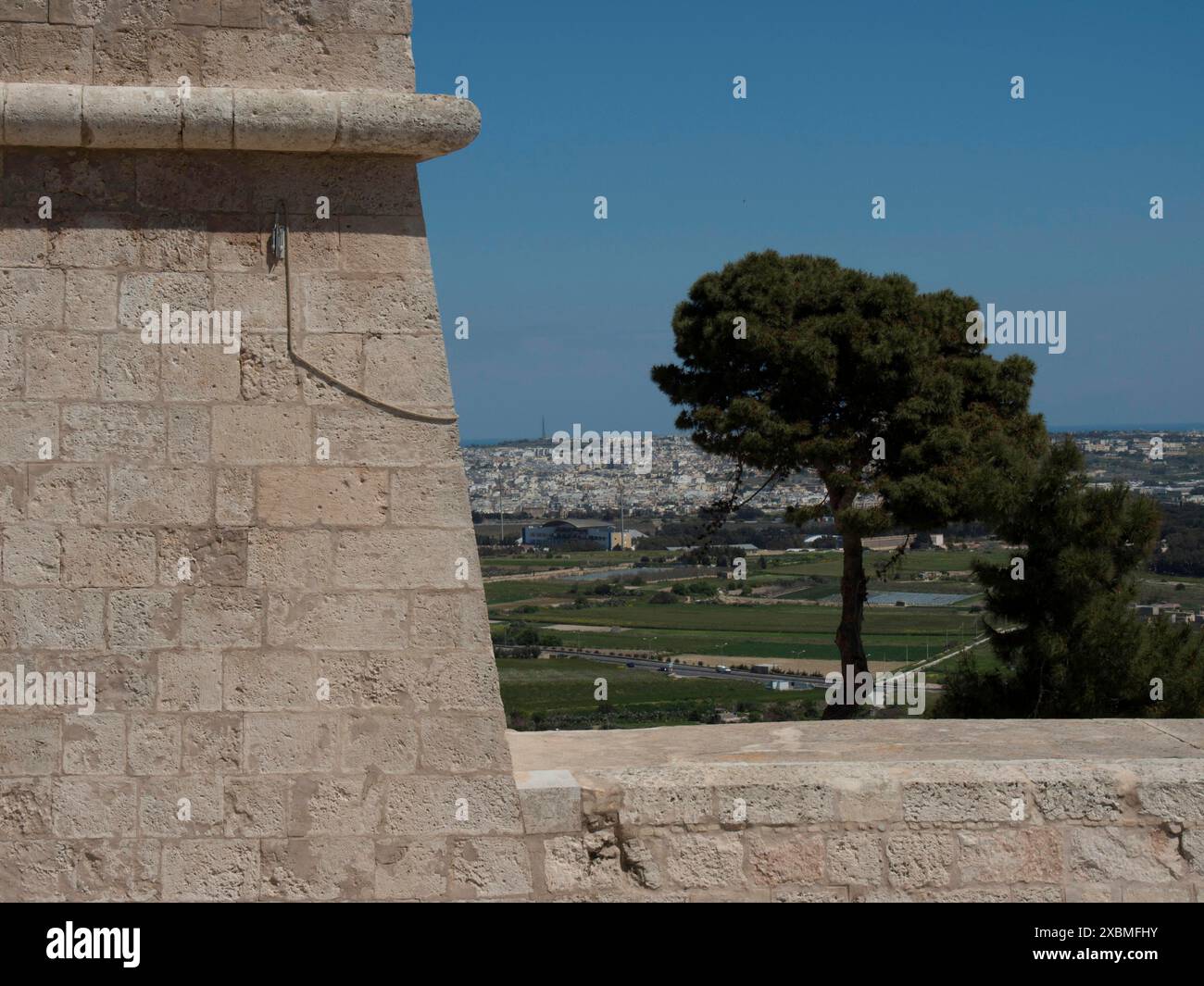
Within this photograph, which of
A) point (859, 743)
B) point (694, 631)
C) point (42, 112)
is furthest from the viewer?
point (694, 631)

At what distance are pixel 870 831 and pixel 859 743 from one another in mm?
793

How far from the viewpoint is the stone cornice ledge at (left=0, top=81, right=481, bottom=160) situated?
13.9 ft

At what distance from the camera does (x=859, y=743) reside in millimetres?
5344

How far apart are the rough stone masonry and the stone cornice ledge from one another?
0.4 inches

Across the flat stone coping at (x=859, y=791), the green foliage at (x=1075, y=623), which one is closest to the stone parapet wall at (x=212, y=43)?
the flat stone coping at (x=859, y=791)

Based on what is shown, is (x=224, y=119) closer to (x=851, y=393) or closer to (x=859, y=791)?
(x=859, y=791)

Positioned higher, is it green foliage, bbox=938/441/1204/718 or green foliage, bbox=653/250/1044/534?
green foliage, bbox=653/250/1044/534

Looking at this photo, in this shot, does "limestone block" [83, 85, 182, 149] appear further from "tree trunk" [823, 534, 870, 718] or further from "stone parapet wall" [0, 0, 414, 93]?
"tree trunk" [823, 534, 870, 718]

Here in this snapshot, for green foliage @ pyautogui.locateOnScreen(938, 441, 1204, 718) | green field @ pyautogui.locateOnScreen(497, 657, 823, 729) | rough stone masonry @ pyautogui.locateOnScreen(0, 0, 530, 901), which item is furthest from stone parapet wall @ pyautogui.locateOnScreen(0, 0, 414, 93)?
green foliage @ pyautogui.locateOnScreen(938, 441, 1204, 718)

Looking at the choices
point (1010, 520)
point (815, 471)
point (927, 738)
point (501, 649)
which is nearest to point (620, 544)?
point (501, 649)

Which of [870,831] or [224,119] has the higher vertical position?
[224,119]

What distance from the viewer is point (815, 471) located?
15.1 meters

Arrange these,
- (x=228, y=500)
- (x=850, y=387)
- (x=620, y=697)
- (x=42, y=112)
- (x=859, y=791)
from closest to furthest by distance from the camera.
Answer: (x=42, y=112) < (x=228, y=500) < (x=859, y=791) < (x=850, y=387) < (x=620, y=697)

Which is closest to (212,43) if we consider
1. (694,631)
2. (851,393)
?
(851,393)
